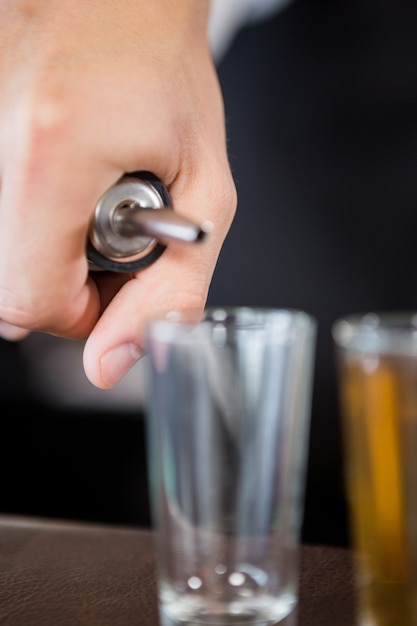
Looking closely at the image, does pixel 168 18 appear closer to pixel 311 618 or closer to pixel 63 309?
pixel 63 309

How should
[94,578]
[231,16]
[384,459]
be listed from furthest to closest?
[231,16]
[94,578]
[384,459]

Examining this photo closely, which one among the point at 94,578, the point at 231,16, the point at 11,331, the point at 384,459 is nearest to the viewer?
the point at 384,459

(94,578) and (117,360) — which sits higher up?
(117,360)

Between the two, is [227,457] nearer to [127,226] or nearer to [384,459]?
[384,459]

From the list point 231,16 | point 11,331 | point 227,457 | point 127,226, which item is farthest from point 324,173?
point 227,457

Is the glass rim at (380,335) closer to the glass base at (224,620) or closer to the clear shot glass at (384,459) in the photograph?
the clear shot glass at (384,459)

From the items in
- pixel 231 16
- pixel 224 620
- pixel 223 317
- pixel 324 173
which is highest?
pixel 231 16

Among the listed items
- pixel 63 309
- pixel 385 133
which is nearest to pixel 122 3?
pixel 63 309

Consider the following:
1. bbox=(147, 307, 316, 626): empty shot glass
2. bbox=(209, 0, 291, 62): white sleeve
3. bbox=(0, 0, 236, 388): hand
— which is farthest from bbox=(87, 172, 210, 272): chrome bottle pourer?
bbox=(209, 0, 291, 62): white sleeve

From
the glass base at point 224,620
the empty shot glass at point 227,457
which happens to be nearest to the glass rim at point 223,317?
the empty shot glass at point 227,457
